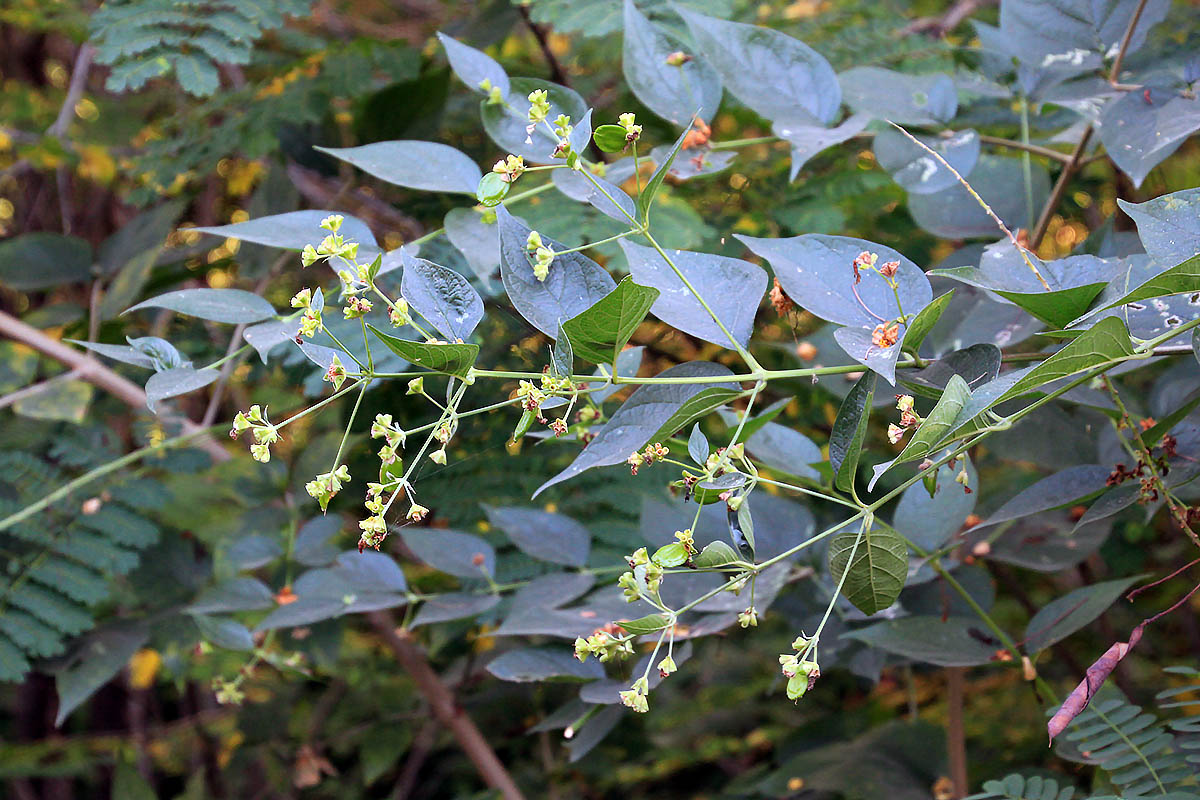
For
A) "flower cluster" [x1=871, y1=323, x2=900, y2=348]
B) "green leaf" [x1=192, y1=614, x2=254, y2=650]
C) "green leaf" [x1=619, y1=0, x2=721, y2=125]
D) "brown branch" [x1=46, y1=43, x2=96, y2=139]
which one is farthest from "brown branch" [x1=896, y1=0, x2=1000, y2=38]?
"brown branch" [x1=46, y1=43, x2=96, y2=139]

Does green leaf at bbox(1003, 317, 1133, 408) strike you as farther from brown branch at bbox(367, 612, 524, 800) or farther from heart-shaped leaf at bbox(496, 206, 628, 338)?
brown branch at bbox(367, 612, 524, 800)

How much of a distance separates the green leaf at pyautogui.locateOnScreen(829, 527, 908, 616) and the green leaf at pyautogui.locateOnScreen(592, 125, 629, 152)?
0.75 feet

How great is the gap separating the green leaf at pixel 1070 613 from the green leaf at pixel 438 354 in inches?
17.0

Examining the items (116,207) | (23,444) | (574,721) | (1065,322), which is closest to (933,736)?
(574,721)

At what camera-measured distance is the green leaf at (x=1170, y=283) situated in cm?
37

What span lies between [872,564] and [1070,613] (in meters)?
0.25

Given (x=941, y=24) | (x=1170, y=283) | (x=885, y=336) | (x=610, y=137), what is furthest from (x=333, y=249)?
(x=941, y=24)

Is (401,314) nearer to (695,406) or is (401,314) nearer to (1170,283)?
(695,406)

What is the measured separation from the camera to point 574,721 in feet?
2.14

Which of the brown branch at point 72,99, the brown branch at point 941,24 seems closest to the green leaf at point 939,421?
the brown branch at point 941,24

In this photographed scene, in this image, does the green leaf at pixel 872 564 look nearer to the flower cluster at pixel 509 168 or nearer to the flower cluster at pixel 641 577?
the flower cluster at pixel 641 577

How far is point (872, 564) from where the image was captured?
0.43 meters

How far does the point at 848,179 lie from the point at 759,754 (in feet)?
2.45

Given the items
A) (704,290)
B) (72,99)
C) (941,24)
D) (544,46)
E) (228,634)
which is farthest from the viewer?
(72,99)
